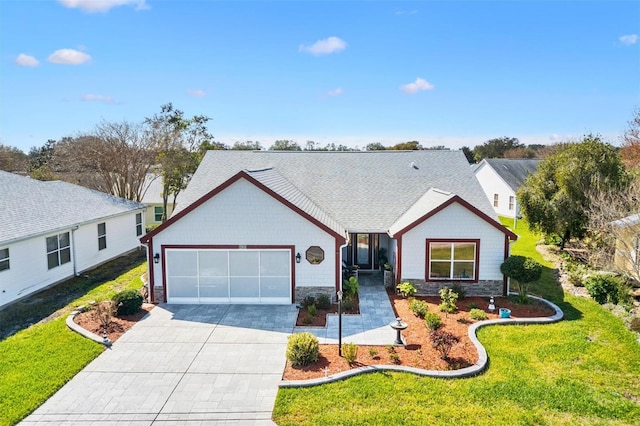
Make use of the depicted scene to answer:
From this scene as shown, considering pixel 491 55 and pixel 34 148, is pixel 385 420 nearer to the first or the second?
pixel 491 55

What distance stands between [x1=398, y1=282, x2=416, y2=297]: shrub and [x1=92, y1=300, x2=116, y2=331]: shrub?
11.2m

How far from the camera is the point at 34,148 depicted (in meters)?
70.0

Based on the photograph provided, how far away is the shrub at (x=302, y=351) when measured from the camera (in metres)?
11.0

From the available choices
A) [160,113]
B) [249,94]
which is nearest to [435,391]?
[249,94]

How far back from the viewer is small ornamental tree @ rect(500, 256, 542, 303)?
15.7 meters

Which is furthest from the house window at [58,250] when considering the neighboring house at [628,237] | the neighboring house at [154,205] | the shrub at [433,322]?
the neighboring house at [628,237]

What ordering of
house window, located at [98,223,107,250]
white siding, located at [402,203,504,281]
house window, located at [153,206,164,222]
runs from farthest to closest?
house window, located at [153,206,164,222], house window, located at [98,223,107,250], white siding, located at [402,203,504,281]

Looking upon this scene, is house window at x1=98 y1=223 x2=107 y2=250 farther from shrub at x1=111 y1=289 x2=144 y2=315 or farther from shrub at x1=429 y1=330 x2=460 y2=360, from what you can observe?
shrub at x1=429 y1=330 x2=460 y2=360

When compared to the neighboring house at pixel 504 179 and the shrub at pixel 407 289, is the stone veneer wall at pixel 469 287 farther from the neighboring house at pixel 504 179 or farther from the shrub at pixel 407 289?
the neighboring house at pixel 504 179

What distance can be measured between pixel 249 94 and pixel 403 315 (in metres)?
19.6

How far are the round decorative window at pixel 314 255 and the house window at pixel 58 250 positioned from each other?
12.5m

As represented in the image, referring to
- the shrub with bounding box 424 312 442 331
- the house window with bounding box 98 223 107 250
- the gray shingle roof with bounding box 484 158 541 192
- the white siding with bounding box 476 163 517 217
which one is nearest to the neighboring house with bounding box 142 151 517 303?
the shrub with bounding box 424 312 442 331

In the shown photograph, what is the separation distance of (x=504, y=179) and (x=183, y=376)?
39467 mm

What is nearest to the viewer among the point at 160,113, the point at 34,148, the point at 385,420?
the point at 385,420
